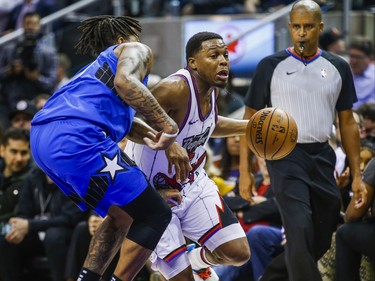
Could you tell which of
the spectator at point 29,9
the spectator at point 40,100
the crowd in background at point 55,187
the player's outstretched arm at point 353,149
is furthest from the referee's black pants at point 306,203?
the spectator at point 29,9

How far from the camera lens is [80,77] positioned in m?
5.60

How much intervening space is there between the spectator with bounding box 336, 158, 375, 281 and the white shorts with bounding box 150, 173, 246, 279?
1270 millimetres

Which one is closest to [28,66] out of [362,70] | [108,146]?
[362,70]

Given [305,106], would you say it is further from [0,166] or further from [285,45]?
[0,166]

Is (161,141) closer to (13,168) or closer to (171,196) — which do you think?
(171,196)

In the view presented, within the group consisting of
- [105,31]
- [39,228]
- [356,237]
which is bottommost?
[39,228]

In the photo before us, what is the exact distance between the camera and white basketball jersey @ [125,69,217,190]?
6.11 meters

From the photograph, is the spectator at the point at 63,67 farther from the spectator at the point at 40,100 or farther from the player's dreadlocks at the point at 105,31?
the player's dreadlocks at the point at 105,31

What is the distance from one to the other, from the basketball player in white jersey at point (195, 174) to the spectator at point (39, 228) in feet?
8.41

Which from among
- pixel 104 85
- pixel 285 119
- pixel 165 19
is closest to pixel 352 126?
pixel 285 119

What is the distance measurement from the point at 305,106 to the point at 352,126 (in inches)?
16.3

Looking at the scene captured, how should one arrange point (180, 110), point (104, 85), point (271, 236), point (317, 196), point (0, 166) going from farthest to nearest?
point (0, 166) < point (271, 236) < point (317, 196) < point (180, 110) < point (104, 85)

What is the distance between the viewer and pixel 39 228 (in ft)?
29.2

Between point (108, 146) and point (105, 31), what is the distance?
900mm
